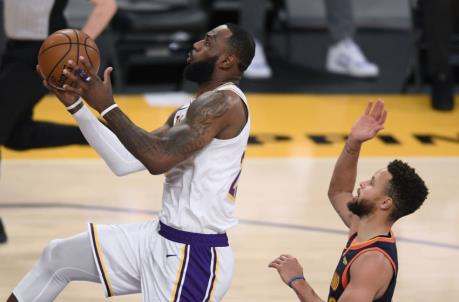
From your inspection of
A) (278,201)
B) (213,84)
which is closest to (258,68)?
(278,201)

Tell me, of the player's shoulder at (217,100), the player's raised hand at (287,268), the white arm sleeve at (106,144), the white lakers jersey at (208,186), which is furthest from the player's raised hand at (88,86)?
the player's raised hand at (287,268)

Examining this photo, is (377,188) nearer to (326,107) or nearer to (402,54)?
(326,107)

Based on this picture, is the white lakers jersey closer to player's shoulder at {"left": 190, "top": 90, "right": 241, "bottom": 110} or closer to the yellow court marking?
player's shoulder at {"left": 190, "top": 90, "right": 241, "bottom": 110}

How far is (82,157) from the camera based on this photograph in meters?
8.80

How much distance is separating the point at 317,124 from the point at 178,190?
5109 millimetres

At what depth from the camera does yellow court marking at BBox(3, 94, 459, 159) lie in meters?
8.97

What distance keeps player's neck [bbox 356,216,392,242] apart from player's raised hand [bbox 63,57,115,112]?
1155 millimetres

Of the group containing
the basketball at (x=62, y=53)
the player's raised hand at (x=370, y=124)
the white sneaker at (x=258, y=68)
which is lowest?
the white sneaker at (x=258, y=68)

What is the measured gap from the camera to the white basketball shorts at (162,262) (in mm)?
4648

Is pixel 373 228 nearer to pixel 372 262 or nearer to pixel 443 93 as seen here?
pixel 372 262

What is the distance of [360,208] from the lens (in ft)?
15.0

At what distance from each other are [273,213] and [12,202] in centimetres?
176

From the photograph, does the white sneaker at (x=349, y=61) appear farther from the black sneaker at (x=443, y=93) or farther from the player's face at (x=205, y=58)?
the player's face at (x=205, y=58)

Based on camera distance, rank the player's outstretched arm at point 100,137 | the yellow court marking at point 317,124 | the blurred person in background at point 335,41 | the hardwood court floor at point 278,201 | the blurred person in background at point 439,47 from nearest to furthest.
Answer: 1. the player's outstretched arm at point 100,137
2. the hardwood court floor at point 278,201
3. the yellow court marking at point 317,124
4. the blurred person in background at point 439,47
5. the blurred person in background at point 335,41
